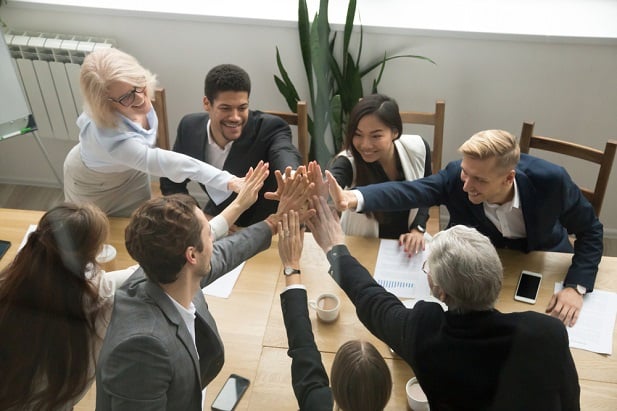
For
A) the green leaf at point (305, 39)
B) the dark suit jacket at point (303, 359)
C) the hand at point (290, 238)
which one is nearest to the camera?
the dark suit jacket at point (303, 359)

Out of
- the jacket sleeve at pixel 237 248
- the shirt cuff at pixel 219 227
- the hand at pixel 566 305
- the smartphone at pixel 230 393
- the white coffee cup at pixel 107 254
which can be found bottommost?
the smartphone at pixel 230 393

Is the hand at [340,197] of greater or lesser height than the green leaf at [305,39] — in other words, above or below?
below

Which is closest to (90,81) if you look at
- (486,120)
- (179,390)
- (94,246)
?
(94,246)

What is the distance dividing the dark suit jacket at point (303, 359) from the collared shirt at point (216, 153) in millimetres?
770

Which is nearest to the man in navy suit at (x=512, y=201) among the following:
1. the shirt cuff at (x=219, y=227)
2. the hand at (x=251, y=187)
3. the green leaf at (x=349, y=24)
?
the hand at (x=251, y=187)

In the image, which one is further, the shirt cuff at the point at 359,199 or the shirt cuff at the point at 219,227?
the shirt cuff at the point at 359,199

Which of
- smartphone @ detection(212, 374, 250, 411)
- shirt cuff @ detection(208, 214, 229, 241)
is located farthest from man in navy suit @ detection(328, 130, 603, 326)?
smartphone @ detection(212, 374, 250, 411)

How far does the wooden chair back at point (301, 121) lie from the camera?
7.54 feet

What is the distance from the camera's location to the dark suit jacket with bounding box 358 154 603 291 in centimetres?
175

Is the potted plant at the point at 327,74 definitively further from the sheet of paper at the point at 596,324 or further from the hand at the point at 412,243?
the sheet of paper at the point at 596,324

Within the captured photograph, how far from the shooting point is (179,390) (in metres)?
1.27

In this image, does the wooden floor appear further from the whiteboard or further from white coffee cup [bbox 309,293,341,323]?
white coffee cup [bbox 309,293,341,323]

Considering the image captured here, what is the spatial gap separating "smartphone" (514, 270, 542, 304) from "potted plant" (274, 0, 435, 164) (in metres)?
0.99

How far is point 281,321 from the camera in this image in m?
1.65
